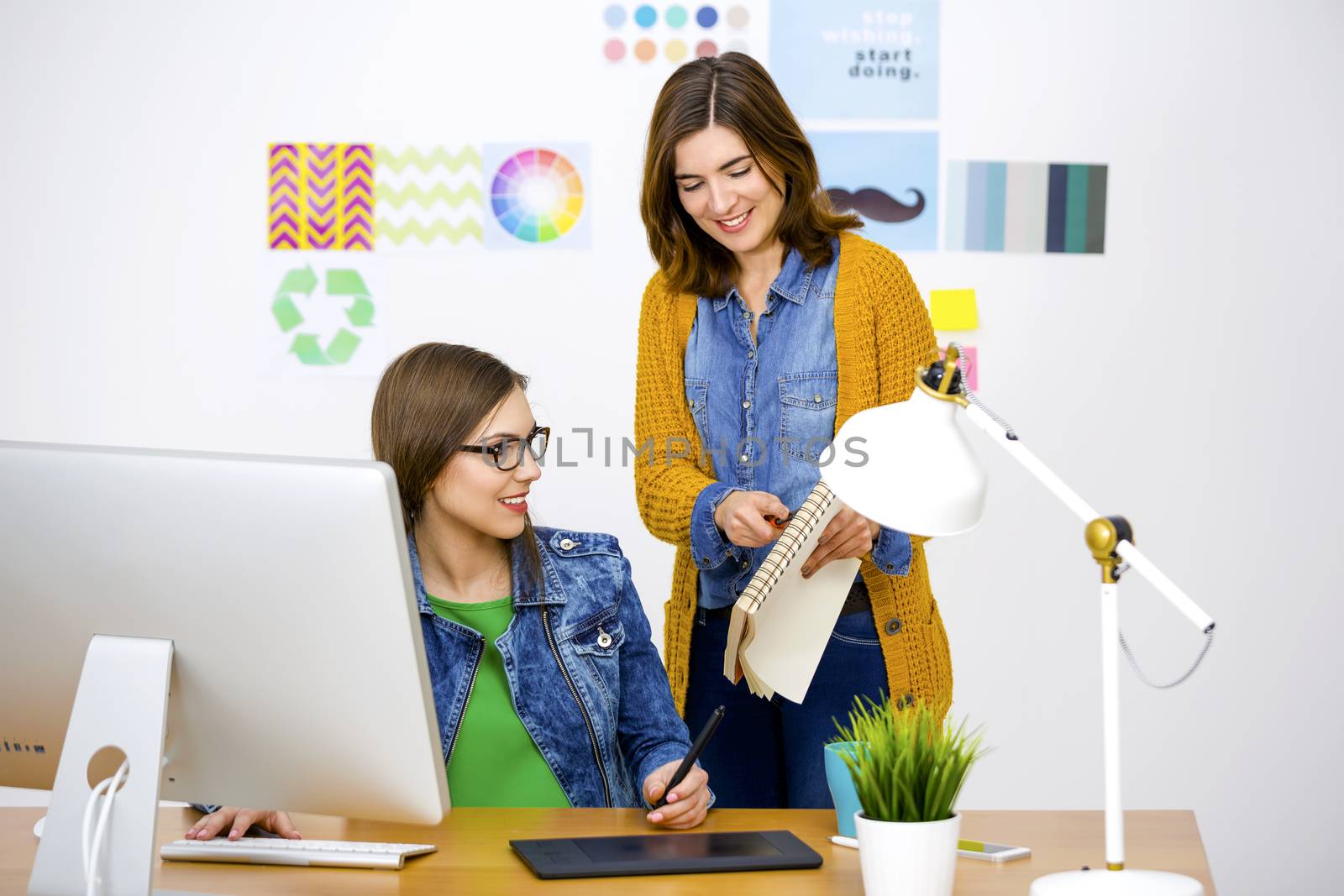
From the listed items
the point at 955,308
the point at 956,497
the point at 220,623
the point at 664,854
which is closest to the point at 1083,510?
the point at 956,497

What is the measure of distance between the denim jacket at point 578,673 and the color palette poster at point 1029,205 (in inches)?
62.6

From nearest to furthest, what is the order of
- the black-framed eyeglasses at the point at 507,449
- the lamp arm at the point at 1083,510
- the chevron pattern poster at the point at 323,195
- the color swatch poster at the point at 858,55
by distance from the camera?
the lamp arm at the point at 1083,510 < the black-framed eyeglasses at the point at 507,449 < the color swatch poster at the point at 858,55 < the chevron pattern poster at the point at 323,195

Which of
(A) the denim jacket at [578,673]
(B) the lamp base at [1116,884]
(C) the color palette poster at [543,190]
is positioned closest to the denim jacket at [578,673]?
(A) the denim jacket at [578,673]

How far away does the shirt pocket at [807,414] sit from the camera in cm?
191

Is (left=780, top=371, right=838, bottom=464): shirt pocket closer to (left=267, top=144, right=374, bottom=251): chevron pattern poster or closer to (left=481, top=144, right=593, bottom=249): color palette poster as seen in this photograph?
(left=481, top=144, right=593, bottom=249): color palette poster

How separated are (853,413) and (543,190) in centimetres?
143

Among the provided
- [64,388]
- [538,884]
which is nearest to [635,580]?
[64,388]

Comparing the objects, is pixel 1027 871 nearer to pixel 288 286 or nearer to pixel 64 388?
pixel 288 286

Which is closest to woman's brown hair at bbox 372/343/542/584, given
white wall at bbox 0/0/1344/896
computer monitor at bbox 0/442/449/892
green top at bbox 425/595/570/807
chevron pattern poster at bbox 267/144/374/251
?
green top at bbox 425/595/570/807

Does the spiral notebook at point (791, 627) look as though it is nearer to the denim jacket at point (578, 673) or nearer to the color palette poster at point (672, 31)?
the denim jacket at point (578, 673)

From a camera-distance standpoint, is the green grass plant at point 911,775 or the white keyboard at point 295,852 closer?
the green grass plant at point 911,775

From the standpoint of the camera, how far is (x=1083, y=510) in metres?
1.05

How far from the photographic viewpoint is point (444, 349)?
1.83m

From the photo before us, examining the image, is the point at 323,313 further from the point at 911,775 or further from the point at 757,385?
the point at 911,775
